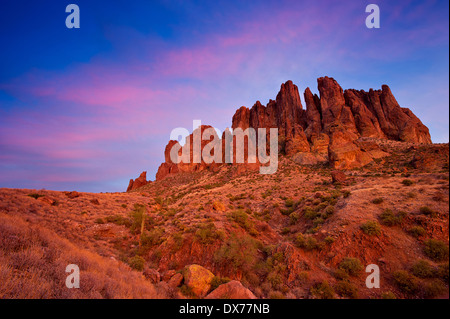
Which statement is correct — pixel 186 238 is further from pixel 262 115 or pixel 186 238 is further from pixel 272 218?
pixel 262 115

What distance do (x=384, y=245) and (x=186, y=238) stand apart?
10637mm

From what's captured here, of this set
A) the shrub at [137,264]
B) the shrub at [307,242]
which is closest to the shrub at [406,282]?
the shrub at [307,242]

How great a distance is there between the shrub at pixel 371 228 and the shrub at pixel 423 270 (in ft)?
7.61

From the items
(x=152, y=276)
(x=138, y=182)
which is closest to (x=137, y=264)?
(x=152, y=276)

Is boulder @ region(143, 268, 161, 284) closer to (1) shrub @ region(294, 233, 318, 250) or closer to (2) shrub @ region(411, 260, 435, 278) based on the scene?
(1) shrub @ region(294, 233, 318, 250)

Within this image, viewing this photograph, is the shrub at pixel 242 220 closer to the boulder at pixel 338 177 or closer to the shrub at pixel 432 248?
the shrub at pixel 432 248

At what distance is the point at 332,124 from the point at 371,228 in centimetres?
4949

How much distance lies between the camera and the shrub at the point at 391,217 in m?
8.39

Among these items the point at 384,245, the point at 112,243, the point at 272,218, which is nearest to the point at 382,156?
the point at 272,218

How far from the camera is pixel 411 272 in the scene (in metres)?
6.16

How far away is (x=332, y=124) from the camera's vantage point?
4988cm

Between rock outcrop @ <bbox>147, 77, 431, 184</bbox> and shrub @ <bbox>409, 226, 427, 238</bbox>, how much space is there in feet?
100

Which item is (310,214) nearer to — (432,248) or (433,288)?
(432,248)
